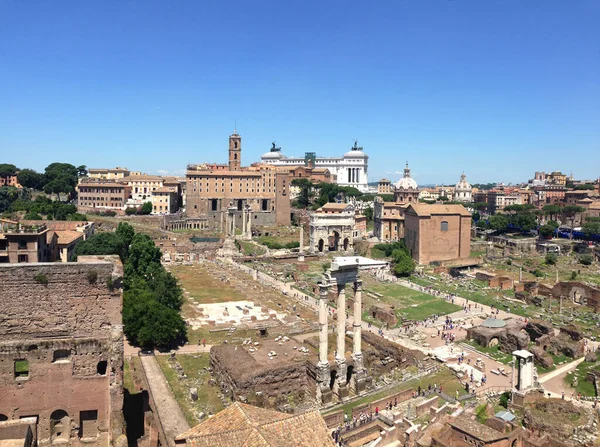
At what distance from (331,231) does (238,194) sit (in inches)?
1297

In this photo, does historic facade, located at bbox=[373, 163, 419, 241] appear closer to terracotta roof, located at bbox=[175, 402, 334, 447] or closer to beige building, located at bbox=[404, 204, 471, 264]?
beige building, located at bbox=[404, 204, 471, 264]

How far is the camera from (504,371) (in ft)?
104

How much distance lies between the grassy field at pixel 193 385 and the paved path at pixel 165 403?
0.88 ft

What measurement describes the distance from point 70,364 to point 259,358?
1589 cm

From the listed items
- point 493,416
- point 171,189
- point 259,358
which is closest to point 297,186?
point 171,189

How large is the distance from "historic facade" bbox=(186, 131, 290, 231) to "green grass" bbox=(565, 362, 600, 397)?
74.3m

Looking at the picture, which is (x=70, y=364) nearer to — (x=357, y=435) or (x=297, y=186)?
(x=357, y=435)

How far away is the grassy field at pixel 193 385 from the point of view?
Answer: 81.5 feet

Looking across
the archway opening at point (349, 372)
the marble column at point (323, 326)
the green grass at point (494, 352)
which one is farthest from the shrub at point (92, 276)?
the green grass at point (494, 352)

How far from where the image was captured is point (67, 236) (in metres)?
52.0

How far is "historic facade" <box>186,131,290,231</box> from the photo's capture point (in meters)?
102

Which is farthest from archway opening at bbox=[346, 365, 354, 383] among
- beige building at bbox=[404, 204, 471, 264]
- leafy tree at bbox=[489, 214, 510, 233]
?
leafy tree at bbox=[489, 214, 510, 233]

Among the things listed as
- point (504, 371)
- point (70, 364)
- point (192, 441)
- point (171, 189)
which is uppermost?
point (171, 189)

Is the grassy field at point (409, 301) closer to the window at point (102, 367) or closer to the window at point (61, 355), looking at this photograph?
the window at point (102, 367)
